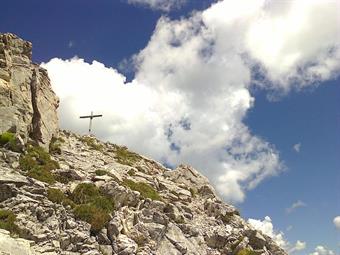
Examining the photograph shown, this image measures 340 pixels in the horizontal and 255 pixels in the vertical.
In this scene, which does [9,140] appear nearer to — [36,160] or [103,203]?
[36,160]

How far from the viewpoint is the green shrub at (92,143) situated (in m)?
52.8

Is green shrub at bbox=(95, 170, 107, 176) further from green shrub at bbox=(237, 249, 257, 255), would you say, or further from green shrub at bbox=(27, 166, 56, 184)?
green shrub at bbox=(237, 249, 257, 255)

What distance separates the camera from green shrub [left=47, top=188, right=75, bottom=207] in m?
30.6

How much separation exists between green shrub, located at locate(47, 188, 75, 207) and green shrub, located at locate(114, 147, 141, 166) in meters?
18.7

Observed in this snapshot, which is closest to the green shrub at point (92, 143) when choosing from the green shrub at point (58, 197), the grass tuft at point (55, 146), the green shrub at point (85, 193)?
the grass tuft at point (55, 146)

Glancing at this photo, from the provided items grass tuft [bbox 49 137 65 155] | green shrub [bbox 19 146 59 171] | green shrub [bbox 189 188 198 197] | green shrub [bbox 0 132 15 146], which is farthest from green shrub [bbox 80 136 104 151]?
green shrub [bbox 0 132 15 146]

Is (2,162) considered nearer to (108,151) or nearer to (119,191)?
(119,191)

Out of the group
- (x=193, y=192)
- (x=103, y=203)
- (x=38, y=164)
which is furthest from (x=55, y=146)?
(x=193, y=192)

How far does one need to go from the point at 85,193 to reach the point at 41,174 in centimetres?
337

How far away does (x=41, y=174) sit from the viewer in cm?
3309

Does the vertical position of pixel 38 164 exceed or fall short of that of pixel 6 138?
it falls short

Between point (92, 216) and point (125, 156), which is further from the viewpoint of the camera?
point (125, 156)

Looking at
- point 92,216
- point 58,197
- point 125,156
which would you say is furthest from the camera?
point 125,156

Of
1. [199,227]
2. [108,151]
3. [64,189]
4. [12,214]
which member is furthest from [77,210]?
[108,151]
